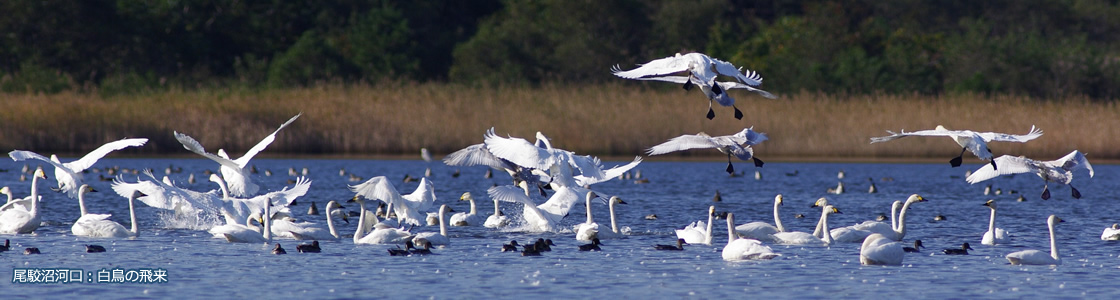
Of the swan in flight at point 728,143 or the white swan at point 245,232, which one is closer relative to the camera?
the swan in flight at point 728,143

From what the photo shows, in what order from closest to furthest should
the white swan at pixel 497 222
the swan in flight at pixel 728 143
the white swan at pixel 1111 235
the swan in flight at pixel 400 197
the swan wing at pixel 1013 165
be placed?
the swan in flight at pixel 728 143 < the swan wing at pixel 1013 165 < the white swan at pixel 1111 235 < the swan in flight at pixel 400 197 < the white swan at pixel 497 222

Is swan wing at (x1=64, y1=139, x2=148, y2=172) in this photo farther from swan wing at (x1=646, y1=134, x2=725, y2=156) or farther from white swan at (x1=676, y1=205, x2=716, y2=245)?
white swan at (x1=676, y1=205, x2=716, y2=245)

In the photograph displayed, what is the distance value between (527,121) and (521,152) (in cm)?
1350

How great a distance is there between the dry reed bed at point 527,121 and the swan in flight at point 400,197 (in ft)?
37.0

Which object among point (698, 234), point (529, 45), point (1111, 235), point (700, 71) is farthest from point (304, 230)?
point (529, 45)

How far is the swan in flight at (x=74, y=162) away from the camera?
44.4 feet

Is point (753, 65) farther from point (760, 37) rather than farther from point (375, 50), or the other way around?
point (375, 50)

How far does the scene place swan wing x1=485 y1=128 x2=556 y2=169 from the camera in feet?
43.9

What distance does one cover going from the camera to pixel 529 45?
40.8 metres

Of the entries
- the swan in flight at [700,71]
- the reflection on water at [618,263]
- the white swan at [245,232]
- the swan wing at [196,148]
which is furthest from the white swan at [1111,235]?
the swan wing at [196,148]

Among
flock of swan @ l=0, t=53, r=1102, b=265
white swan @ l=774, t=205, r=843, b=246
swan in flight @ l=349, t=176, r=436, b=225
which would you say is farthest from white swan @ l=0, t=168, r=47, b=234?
white swan @ l=774, t=205, r=843, b=246

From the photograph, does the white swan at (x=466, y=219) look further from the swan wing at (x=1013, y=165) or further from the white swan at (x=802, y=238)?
the swan wing at (x=1013, y=165)

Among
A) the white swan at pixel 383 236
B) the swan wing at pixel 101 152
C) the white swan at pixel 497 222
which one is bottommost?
the white swan at pixel 383 236

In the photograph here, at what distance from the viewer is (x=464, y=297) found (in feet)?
32.3
